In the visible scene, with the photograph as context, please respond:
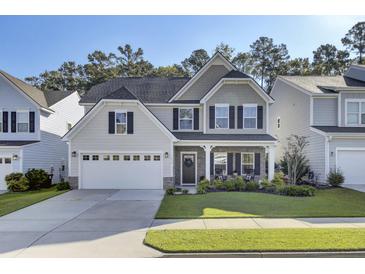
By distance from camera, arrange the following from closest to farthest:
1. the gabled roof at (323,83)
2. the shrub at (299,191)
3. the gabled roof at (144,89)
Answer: the shrub at (299,191) < the gabled roof at (323,83) < the gabled roof at (144,89)

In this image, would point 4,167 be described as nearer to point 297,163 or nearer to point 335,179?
point 297,163

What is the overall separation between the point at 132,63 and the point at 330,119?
106 ft

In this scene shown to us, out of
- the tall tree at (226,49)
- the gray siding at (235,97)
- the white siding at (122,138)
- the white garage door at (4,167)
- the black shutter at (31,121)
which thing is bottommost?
the white garage door at (4,167)

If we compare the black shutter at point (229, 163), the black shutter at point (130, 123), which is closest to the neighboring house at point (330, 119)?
the black shutter at point (229, 163)

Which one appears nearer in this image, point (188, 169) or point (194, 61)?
point (188, 169)

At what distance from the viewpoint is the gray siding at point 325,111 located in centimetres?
1927

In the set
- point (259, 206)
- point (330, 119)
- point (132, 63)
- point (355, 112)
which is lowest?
point (259, 206)

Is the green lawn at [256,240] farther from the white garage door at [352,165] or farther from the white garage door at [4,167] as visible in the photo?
the white garage door at [4,167]

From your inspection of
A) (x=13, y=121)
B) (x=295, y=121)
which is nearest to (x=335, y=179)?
(x=295, y=121)

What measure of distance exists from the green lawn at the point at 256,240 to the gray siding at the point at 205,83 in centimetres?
1311

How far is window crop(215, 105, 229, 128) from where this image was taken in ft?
62.7

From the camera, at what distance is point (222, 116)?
19.2 m

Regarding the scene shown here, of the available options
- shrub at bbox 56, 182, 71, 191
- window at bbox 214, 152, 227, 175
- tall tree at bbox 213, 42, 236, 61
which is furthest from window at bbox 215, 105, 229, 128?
tall tree at bbox 213, 42, 236, 61

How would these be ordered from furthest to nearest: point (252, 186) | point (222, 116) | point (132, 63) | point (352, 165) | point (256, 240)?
1. point (132, 63)
2. point (222, 116)
3. point (352, 165)
4. point (252, 186)
5. point (256, 240)
